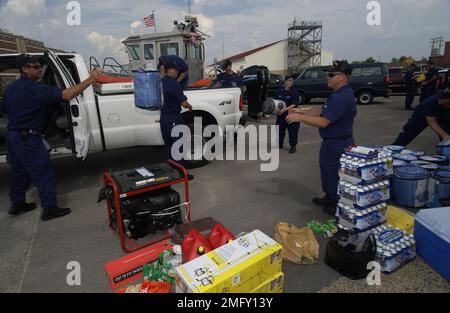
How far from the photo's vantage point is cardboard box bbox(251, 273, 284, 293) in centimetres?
219

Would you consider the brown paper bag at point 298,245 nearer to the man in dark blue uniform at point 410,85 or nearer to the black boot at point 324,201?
the black boot at point 324,201

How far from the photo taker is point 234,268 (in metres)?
2.04

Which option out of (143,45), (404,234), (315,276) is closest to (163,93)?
(315,276)

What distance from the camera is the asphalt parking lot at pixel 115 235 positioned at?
8.41 feet

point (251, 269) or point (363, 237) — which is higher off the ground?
point (251, 269)

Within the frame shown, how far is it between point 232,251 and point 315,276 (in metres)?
0.92

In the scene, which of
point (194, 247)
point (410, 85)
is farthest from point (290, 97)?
point (410, 85)

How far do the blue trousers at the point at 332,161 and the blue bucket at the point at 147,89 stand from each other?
2596 millimetres

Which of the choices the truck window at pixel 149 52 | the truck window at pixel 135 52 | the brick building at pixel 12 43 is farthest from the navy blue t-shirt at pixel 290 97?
the brick building at pixel 12 43

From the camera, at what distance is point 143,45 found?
9.84m

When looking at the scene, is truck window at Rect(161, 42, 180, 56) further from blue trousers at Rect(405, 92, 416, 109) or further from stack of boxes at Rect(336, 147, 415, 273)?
blue trousers at Rect(405, 92, 416, 109)

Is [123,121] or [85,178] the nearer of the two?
[123,121]
